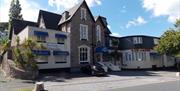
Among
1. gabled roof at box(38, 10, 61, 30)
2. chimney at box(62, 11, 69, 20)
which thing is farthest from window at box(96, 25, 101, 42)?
gabled roof at box(38, 10, 61, 30)

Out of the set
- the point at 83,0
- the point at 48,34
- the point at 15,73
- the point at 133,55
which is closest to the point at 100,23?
the point at 83,0

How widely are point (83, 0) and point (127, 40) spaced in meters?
13.1

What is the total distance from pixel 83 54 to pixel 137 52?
39.9ft

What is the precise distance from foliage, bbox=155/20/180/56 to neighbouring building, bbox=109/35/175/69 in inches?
164

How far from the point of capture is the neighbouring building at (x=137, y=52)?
4294cm

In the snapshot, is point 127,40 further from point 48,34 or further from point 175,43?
point 48,34

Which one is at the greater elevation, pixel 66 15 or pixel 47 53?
pixel 66 15

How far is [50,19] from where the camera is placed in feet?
119

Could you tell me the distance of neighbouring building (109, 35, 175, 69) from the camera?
141ft

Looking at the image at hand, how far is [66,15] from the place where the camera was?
36.2 m

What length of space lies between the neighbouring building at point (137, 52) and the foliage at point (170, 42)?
417 cm

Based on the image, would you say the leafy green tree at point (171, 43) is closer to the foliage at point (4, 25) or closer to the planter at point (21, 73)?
the planter at point (21, 73)

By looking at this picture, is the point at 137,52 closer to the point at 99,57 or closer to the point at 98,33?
the point at 99,57

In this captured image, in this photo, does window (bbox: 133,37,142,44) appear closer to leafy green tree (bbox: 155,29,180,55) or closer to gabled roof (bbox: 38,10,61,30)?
leafy green tree (bbox: 155,29,180,55)
